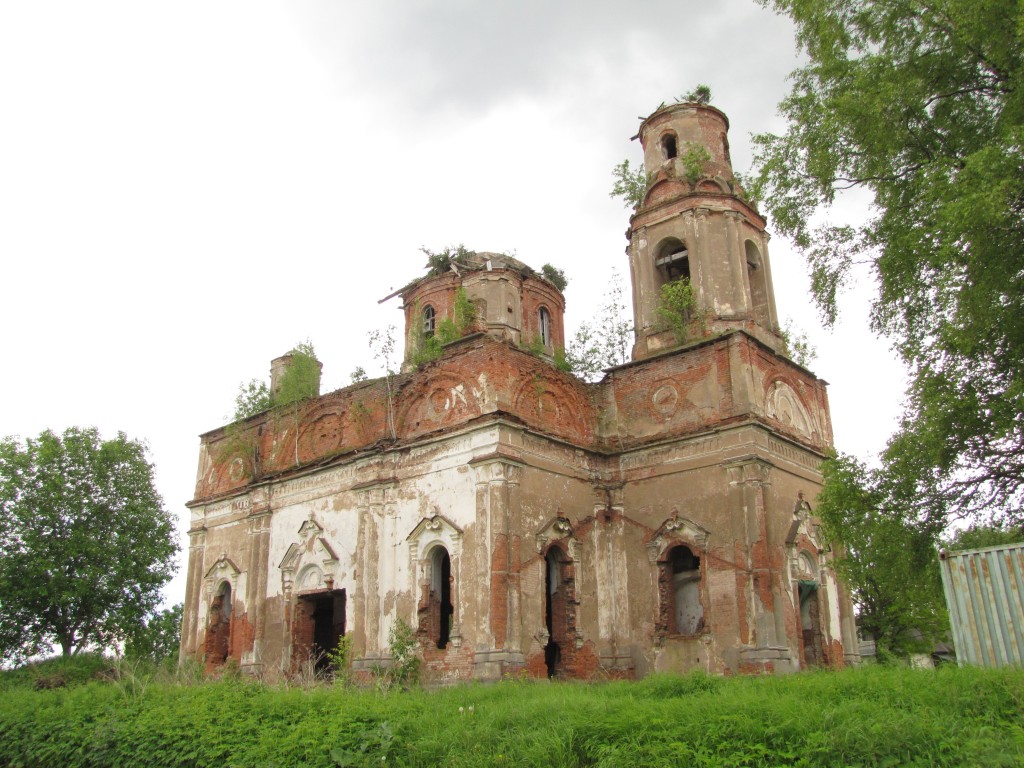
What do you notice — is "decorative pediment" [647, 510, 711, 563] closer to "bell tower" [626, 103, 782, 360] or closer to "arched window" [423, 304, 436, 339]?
"bell tower" [626, 103, 782, 360]

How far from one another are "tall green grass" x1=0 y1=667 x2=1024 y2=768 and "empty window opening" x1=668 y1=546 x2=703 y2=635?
4454 mm

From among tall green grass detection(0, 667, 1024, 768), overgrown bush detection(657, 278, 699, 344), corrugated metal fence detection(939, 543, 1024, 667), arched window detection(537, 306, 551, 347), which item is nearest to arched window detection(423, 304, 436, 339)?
arched window detection(537, 306, 551, 347)

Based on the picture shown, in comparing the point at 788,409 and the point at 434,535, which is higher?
the point at 788,409

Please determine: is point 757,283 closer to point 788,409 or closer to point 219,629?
point 788,409

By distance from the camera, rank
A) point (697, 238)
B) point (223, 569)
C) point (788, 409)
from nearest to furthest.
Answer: point (788, 409)
point (697, 238)
point (223, 569)

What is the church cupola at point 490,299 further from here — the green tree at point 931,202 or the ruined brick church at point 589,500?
the green tree at point 931,202

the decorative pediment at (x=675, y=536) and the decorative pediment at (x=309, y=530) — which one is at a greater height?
the decorative pediment at (x=309, y=530)

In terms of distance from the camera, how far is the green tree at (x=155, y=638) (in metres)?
26.8

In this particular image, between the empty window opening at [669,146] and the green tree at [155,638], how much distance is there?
2002 centimetres

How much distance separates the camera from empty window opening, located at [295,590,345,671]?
58.7 feet

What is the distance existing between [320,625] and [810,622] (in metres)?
10.3

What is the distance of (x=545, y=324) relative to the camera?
23.4 metres

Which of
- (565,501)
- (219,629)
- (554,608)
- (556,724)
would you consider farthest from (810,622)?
(219,629)

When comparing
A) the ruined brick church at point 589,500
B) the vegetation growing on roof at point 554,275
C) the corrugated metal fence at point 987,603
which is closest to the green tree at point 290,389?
the ruined brick church at point 589,500
